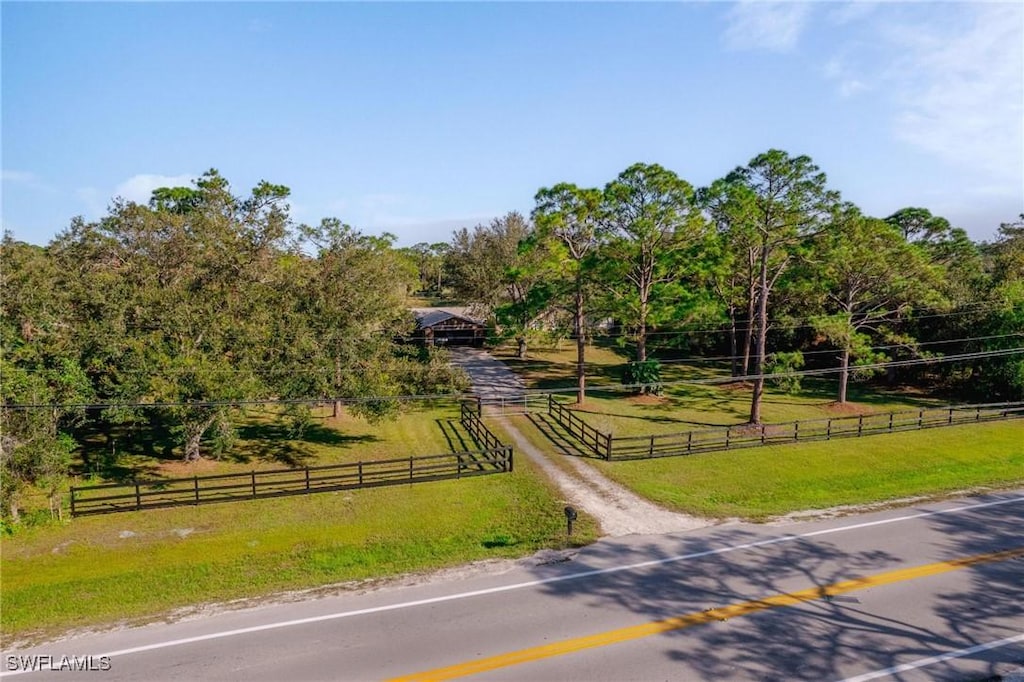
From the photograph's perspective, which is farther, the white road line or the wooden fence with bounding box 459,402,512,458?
the wooden fence with bounding box 459,402,512,458

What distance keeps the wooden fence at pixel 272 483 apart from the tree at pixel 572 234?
391 inches

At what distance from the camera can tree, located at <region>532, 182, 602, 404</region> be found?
1194 inches

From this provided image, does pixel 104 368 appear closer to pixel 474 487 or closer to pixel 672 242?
pixel 474 487

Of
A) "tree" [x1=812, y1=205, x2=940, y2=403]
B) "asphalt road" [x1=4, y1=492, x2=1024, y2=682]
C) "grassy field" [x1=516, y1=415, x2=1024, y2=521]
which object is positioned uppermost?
"tree" [x1=812, y1=205, x2=940, y2=403]

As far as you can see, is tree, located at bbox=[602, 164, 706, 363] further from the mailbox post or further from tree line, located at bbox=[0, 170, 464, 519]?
the mailbox post

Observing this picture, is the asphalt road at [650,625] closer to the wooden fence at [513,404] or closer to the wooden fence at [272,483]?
the wooden fence at [272,483]

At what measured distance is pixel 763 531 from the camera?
1485cm

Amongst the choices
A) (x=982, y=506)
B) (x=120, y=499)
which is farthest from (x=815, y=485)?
(x=120, y=499)

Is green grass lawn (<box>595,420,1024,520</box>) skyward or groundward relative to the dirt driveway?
skyward

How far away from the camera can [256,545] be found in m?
14.9

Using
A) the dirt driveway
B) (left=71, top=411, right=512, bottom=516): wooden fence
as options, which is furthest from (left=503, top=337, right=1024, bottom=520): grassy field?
(left=71, top=411, right=512, bottom=516): wooden fence

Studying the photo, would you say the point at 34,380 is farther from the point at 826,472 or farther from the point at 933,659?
the point at 826,472

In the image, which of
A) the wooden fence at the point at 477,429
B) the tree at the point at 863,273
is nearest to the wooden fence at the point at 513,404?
the wooden fence at the point at 477,429

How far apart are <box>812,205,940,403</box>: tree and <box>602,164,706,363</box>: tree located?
6967 millimetres
